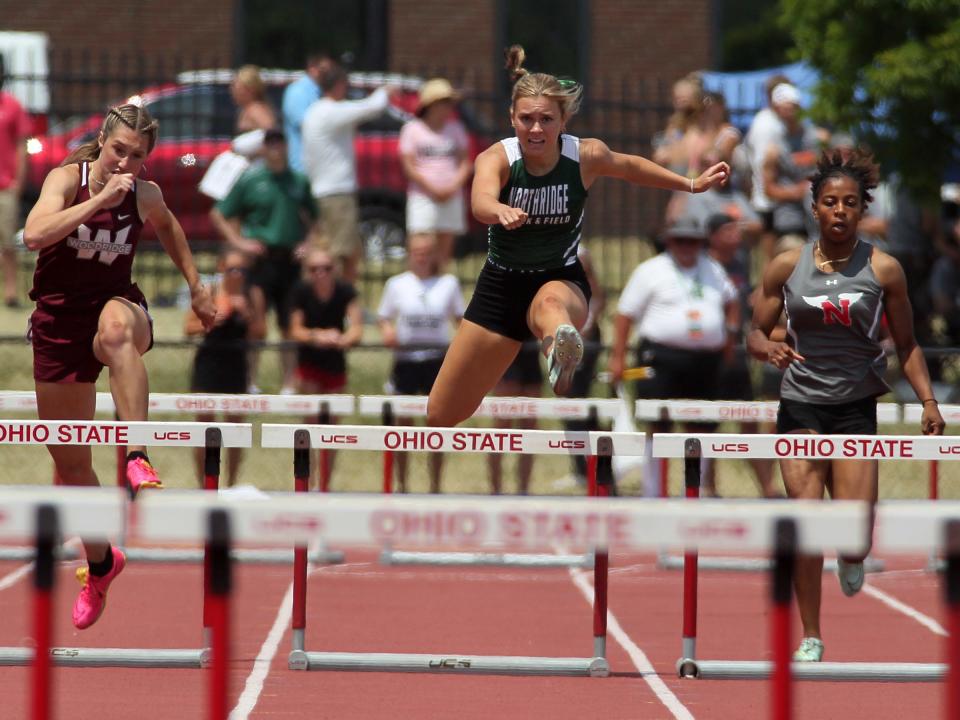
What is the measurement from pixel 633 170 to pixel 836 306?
3.48 feet

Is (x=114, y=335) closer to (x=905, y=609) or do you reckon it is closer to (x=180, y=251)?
(x=180, y=251)

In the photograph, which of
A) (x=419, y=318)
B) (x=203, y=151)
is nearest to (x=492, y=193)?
(x=419, y=318)

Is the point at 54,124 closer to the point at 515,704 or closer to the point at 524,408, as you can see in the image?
the point at 524,408

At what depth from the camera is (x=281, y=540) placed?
14.5ft

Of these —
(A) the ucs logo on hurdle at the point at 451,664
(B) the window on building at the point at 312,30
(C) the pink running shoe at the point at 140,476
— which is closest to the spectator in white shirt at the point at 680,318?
(A) the ucs logo on hurdle at the point at 451,664

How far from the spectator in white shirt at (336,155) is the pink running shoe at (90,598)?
6.93 metres

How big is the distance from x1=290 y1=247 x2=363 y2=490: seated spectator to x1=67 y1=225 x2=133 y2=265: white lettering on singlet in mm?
5229

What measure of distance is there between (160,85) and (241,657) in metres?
8.57

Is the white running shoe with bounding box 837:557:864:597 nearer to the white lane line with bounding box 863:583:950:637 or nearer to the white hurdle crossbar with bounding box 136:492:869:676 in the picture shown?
the white lane line with bounding box 863:583:950:637

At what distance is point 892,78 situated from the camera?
13.7 m

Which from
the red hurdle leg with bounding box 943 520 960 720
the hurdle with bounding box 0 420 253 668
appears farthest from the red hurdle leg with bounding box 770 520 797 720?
the hurdle with bounding box 0 420 253 668

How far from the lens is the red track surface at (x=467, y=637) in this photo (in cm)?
702

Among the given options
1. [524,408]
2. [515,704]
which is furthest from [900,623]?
[515,704]

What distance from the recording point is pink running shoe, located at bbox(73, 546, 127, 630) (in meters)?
7.37
